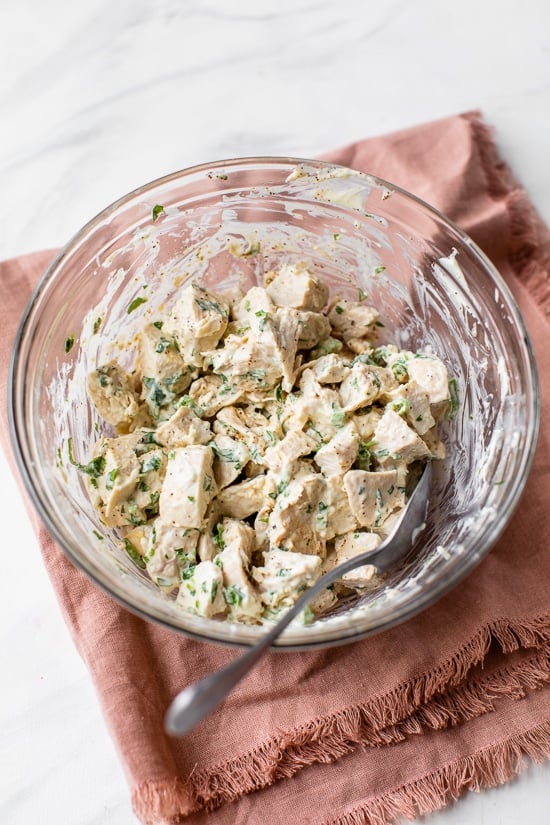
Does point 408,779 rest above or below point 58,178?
below

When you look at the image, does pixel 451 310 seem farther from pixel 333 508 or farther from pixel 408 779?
pixel 408 779

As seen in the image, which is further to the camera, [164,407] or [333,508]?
[164,407]

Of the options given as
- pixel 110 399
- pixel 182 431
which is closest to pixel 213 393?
pixel 182 431

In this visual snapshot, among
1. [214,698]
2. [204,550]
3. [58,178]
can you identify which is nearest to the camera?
[214,698]

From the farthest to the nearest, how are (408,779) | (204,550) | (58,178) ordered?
(58,178) → (408,779) → (204,550)

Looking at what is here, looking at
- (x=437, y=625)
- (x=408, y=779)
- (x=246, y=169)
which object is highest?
(x=246, y=169)

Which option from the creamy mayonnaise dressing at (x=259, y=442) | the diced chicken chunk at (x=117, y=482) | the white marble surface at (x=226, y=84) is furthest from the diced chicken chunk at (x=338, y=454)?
the white marble surface at (x=226, y=84)

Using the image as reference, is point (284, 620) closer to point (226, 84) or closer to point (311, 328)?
point (311, 328)

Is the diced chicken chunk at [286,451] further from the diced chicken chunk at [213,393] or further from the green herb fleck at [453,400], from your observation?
the green herb fleck at [453,400]

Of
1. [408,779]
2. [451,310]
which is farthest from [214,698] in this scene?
[451,310]
